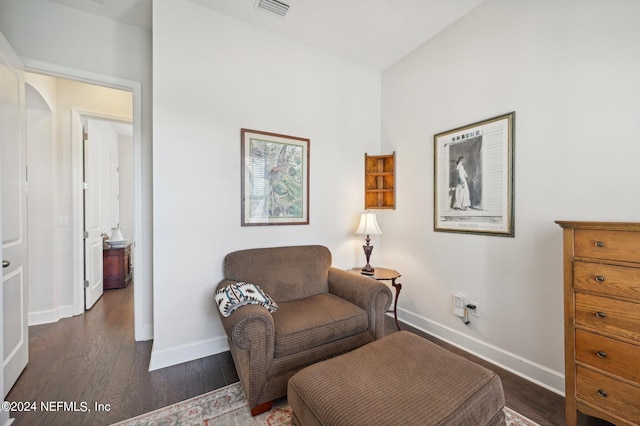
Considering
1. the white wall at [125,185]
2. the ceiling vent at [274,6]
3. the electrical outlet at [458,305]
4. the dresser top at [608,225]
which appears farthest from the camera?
the white wall at [125,185]

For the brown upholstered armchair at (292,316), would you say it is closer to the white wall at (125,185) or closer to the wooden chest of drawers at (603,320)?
the wooden chest of drawers at (603,320)

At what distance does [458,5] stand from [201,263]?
121 inches

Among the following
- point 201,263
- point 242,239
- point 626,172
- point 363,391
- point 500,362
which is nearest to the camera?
point 363,391

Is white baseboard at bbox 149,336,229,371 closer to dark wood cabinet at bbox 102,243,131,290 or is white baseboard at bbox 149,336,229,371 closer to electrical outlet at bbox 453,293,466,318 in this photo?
electrical outlet at bbox 453,293,466,318

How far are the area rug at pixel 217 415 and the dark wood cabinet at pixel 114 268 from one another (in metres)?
3.21

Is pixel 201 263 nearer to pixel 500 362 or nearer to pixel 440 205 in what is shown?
pixel 440 205

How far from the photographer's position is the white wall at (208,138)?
6.63ft

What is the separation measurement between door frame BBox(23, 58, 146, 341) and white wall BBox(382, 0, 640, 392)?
2.72m

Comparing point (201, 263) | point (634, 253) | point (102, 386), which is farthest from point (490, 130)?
point (102, 386)

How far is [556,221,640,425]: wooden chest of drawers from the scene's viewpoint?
1164 mm

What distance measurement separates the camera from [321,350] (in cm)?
175

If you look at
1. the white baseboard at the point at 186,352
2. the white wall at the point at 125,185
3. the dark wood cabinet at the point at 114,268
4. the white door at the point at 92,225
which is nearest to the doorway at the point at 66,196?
the white door at the point at 92,225

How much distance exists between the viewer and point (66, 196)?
286cm

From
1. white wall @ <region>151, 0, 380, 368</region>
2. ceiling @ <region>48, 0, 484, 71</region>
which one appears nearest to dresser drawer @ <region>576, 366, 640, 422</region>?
white wall @ <region>151, 0, 380, 368</region>
